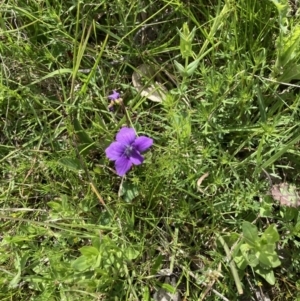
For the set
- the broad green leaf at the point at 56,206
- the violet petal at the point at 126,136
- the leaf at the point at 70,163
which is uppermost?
the violet petal at the point at 126,136

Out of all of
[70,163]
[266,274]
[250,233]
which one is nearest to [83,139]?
[70,163]

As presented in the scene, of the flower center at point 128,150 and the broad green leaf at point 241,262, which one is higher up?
the flower center at point 128,150

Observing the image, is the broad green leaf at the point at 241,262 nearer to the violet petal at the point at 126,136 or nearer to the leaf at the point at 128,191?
the leaf at the point at 128,191

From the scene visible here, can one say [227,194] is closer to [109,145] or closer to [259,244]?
[259,244]

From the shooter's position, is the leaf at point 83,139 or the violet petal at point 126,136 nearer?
the violet petal at point 126,136

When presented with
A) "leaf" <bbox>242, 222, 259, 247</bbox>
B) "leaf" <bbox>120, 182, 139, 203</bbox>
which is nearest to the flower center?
"leaf" <bbox>120, 182, 139, 203</bbox>

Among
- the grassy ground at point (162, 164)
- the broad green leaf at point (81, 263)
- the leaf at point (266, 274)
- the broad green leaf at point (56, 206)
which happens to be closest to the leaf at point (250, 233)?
the grassy ground at point (162, 164)

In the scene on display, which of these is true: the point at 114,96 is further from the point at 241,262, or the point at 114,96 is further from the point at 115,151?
the point at 241,262

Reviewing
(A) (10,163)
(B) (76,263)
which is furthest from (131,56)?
(B) (76,263)
